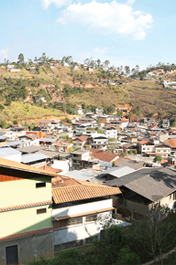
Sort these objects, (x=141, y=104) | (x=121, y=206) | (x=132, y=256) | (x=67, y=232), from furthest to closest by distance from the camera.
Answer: (x=141, y=104) < (x=121, y=206) < (x=67, y=232) < (x=132, y=256)

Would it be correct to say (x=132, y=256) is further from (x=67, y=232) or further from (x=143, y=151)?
(x=143, y=151)

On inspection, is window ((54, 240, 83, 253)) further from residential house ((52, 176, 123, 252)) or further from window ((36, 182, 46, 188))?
window ((36, 182, 46, 188))

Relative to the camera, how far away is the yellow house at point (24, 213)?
305 inches

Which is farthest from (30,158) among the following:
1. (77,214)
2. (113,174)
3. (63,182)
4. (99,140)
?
(99,140)

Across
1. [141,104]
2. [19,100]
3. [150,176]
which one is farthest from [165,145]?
[141,104]

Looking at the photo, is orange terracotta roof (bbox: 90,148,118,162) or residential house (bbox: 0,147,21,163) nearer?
residential house (bbox: 0,147,21,163)

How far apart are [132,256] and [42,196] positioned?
3874 mm

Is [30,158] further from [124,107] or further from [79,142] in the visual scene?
[124,107]

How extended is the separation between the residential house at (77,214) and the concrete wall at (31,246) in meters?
0.42

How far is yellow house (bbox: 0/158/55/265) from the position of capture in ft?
25.4

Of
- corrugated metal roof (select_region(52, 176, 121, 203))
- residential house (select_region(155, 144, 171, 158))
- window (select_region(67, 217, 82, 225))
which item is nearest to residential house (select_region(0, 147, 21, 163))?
corrugated metal roof (select_region(52, 176, 121, 203))

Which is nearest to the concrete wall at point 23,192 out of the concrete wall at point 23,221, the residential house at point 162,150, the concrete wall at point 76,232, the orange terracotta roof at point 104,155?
the concrete wall at point 23,221

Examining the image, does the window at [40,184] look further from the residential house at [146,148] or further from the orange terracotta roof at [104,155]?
the residential house at [146,148]

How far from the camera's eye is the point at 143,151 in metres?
41.8
